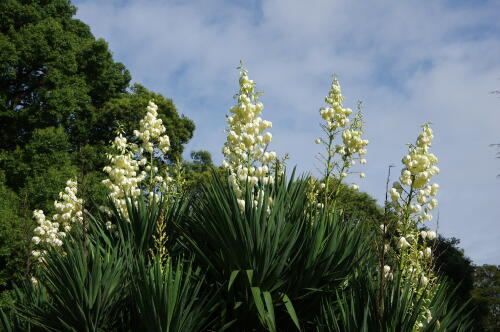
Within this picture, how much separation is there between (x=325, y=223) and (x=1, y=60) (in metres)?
14.2

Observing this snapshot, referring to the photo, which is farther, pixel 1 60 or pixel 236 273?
pixel 1 60

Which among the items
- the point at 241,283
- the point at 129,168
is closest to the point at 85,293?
the point at 241,283

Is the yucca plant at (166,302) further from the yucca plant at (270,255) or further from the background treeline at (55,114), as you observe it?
the background treeline at (55,114)

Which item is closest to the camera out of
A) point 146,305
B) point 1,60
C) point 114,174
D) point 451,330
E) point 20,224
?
point 146,305

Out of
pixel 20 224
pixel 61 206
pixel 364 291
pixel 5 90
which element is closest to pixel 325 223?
pixel 364 291

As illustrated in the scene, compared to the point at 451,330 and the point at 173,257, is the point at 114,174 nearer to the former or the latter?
the point at 173,257

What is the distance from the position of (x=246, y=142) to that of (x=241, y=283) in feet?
4.07

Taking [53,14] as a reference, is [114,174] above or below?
below

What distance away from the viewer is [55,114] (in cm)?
1648

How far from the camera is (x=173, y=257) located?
5.07 m

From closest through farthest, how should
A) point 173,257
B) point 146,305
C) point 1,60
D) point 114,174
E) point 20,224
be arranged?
1. point 146,305
2. point 173,257
3. point 114,174
4. point 20,224
5. point 1,60

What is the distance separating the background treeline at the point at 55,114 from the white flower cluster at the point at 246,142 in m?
8.36

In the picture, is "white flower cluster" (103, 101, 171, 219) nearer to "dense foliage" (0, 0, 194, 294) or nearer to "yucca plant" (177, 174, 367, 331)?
"yucca plant" (177, 174, 367, 331)

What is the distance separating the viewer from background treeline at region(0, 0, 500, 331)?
14344 millimetres
